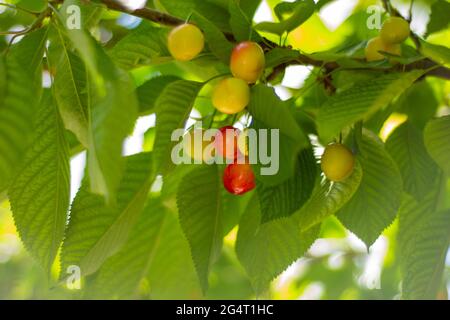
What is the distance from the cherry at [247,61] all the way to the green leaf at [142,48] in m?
0.15

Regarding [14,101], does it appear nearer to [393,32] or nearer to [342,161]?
[342,161]

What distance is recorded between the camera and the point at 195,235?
108cm

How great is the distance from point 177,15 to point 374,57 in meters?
0.30

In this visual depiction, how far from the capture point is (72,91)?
3.25 feet

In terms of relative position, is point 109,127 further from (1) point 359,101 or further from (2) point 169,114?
(1) point 359,101

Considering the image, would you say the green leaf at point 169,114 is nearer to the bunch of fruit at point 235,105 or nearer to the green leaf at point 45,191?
the bunch of fruit at point 235,105

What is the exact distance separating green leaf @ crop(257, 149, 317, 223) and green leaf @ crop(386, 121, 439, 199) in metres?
0.31

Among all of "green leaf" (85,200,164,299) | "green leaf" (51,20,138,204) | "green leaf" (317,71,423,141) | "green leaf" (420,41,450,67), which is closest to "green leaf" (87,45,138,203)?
"green leaf" (51,20,138,204)

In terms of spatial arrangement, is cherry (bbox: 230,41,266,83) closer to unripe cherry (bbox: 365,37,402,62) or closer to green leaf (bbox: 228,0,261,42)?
green leaf (bbox: 228,0,261,42)

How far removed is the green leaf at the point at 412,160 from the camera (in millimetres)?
1279

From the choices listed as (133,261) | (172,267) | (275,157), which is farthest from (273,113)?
(172,267)

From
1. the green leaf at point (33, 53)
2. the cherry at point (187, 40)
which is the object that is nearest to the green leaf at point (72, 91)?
the green leaf at point (33, 53)

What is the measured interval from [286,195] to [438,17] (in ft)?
1.94

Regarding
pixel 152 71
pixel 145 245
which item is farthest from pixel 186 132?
pixel 152 71
